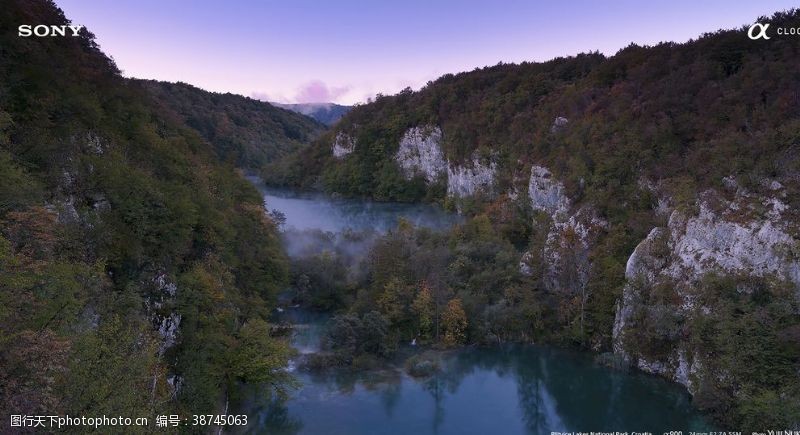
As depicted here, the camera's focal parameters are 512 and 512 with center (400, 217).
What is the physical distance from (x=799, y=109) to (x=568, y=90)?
2386 centimetres

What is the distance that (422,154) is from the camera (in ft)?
Answer: 237

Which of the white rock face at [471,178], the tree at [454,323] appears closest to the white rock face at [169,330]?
the tree at [454,323]

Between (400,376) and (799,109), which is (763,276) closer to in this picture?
(799,109)

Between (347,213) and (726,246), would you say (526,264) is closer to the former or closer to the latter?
(726,246)

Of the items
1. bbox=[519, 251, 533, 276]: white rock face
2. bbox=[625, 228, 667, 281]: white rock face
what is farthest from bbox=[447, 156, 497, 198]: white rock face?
bbox=[625, 228, 667, 281]: white rock face

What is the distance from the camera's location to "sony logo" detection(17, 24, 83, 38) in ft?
63.8

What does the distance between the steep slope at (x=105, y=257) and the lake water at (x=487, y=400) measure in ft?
8.01

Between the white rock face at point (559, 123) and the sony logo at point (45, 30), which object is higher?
the sony logo at point (45, 30)

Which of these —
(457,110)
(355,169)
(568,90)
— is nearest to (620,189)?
A: (568,90)

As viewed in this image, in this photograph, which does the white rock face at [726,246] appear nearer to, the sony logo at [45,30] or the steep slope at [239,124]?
the sony logo at [45,30]

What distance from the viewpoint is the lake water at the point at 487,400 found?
19.7 metres

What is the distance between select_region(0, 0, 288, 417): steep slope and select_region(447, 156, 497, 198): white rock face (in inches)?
1186

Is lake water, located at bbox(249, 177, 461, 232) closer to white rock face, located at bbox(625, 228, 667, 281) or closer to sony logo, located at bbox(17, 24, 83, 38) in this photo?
white rock face, located at bbox(625, 228, 667, 281)

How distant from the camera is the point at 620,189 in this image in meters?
28.8
